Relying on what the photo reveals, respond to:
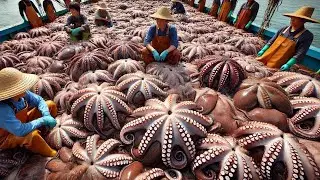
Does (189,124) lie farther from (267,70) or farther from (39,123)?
(267,70)

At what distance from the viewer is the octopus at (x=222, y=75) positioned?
5.23 m

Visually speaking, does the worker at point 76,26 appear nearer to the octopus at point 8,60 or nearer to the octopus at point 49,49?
the octopus at point 49,49

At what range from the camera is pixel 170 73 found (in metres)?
5.75

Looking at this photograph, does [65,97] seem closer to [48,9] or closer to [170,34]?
[170,34]

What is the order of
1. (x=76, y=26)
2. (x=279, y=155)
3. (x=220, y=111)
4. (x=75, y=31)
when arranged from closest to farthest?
(x=279, y=155)
(x=220, y=111)
(x=75, y=31)
(x=76, y=26)

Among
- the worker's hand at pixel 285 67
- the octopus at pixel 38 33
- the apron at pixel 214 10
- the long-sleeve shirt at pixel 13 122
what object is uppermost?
the long-sleeve shirt at pixel 13 122

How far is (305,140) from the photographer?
12.8 ft

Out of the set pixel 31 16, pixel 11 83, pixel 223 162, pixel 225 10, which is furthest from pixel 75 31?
pixel 225 10

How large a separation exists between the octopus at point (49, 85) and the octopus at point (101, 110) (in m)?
1.19

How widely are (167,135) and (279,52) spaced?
16.5 feet

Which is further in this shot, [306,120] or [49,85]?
[49,85]

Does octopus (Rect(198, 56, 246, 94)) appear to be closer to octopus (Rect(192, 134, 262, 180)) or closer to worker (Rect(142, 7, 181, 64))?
worker (Rect(142, 7, 181, 64))

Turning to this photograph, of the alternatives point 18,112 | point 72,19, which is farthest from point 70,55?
point 18,112

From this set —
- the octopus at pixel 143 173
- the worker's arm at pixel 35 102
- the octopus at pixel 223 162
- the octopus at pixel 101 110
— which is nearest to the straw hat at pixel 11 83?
the worker's arm at pixel 35 102
